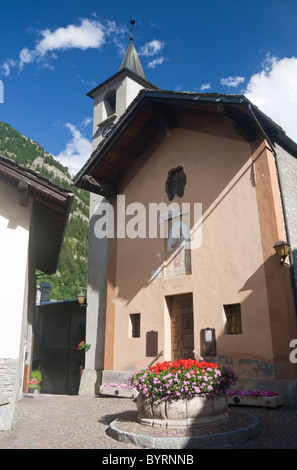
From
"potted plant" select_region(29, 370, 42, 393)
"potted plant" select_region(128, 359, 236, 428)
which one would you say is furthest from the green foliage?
"potted plant" select_region(128, 359, 236, 428)

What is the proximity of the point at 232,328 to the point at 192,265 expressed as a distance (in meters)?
2.19

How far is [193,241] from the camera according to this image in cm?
1126

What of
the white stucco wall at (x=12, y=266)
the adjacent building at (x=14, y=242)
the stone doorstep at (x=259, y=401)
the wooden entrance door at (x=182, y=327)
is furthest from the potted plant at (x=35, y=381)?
the stone doorstep at (x=259, y=401)

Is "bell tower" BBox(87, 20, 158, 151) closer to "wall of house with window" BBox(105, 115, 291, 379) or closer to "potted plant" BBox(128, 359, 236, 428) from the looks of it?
"wall of house with window" BBox(105, 115, 291, 379)

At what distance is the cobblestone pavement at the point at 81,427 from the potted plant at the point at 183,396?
34 cm

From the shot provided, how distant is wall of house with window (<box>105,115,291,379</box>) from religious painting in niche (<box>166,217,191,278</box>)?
0.03 m

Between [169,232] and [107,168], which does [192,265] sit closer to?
[169,232]

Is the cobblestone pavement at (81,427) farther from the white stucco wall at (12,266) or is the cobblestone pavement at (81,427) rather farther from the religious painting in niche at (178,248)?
the religious painting in niche at (178,248)

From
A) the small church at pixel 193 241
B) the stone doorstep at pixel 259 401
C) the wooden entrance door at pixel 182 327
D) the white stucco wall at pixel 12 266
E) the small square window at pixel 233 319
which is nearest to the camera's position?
the white stucco wall at pixel 12 266

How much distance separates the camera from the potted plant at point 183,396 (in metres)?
5.79

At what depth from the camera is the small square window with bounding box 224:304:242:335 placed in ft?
31.7

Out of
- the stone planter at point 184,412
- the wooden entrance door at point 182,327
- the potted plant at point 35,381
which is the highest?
the wooden entrance door at point 182,327

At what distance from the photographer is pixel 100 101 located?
59.1 feet
